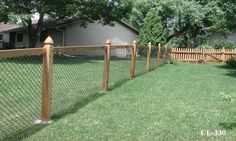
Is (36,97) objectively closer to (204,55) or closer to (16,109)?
(16,109)

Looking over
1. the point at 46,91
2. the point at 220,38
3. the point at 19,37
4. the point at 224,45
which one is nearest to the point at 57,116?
the point at 46,91

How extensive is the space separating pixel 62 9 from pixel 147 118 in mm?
20097

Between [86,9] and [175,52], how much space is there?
8.44m

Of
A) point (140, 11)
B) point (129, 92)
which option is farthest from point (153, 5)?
point (129, 92)

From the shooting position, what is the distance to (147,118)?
7.91 meters

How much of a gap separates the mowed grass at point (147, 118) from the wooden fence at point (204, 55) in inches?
837

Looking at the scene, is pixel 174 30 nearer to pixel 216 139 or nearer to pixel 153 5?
pixel 153 5

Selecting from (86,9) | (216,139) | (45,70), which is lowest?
(216,139)

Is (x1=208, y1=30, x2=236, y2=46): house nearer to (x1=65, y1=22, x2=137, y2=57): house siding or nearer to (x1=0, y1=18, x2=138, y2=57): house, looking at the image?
(x1=0, y1=18, x2=138, y2=57): house

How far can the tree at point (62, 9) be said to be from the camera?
24.0m

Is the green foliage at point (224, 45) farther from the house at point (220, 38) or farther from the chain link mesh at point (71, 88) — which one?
the chain link mesh at point (71, 88)

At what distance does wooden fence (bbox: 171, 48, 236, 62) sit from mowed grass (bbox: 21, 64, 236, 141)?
21.2 meters

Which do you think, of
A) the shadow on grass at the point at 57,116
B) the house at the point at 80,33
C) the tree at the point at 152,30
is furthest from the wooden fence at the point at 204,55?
the shadow on grass at the point at 57,116

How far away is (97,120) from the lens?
7.61 meters
